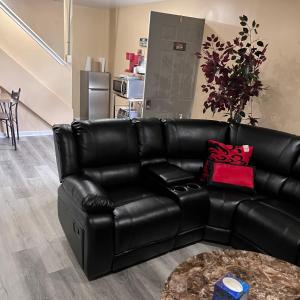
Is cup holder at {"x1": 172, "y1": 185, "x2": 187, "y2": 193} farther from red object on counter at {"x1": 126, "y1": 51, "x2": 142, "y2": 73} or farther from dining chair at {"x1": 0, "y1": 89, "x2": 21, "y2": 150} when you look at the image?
red object on counter at {"x1": 126, "y1": 51, "x2": 142, "y2": 73}

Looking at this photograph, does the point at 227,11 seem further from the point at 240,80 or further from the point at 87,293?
the point at 87,293

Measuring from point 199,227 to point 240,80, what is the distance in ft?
5.34

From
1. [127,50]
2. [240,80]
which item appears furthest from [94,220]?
[127,50]

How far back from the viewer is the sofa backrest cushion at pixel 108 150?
236cm

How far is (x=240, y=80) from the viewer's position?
3008 mm

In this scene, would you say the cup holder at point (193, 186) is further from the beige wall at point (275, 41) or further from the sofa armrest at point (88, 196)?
the beige wall at point (275, 41)

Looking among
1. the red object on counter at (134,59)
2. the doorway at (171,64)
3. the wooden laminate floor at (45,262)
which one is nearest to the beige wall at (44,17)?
the red object on counter at (134,59)

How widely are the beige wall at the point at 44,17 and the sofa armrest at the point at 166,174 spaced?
12.8 feet

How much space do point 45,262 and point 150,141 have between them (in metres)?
1.36

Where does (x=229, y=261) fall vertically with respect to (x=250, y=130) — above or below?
below

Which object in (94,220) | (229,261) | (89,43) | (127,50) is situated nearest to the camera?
(229,261)

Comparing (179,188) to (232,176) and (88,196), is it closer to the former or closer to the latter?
(232,176)

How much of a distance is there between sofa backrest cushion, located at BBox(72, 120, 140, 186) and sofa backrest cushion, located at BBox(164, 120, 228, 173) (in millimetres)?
399

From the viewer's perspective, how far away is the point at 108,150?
2.45 meters
